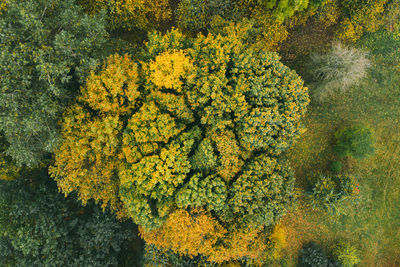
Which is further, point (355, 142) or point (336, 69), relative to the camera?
point (355, 142)

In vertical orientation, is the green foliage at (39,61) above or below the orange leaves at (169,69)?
below

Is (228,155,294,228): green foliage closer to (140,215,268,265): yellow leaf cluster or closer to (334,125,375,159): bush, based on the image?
(140,215,268,265): yellow leaf cluster

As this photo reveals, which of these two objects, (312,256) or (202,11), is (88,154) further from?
(312,256)

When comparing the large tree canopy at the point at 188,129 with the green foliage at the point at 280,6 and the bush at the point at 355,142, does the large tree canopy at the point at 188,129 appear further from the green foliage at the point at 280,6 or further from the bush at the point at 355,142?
the bush at the point at 355,142

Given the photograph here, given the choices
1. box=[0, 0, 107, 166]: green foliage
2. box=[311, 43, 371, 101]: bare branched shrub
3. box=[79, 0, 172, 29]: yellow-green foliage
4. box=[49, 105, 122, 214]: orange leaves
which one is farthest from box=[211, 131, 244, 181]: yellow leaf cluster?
box=[79, 0, 172, 29]: yellow-green foliage

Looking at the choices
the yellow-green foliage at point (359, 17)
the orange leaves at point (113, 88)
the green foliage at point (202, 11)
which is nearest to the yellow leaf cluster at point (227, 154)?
the orange leaves at point (113, 88)

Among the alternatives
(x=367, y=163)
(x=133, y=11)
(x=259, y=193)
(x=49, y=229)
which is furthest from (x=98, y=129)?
(x=367, y=163)

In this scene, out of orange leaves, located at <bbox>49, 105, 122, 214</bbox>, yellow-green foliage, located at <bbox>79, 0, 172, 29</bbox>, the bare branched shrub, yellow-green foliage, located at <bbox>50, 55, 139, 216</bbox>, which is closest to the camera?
yellow-green foliage, located at <bbox>50, 55, 139, 216</bbox>
